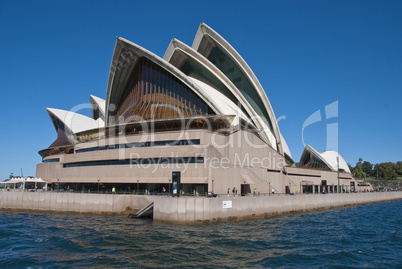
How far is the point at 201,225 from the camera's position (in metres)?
25.6

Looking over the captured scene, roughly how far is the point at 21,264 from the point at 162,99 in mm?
32464

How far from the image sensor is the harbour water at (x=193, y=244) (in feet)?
52.5

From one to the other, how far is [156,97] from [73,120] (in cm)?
2114

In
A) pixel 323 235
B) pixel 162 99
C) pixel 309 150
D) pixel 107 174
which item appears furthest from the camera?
pixel 309 150

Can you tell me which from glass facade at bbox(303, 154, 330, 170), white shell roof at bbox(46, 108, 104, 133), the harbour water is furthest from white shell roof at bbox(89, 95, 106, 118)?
glass facade at bbox(303, 154, 330, 170)

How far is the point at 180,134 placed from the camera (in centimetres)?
3619

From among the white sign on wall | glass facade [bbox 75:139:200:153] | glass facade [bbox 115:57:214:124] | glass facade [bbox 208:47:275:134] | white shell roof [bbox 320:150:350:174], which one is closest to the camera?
the white sign on wall

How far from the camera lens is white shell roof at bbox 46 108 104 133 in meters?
56.4

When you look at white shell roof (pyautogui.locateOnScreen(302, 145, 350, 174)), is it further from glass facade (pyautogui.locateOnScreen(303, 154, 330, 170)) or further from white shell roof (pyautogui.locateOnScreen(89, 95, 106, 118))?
white shell roof (pyautogui.locateOnScreen(89, 95, 106, 118))

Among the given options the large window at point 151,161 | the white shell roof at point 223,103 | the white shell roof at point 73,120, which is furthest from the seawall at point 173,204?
the white shell roof at point 73,120

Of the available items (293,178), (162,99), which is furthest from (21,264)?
(293,178)

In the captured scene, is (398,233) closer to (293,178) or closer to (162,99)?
(293,178)

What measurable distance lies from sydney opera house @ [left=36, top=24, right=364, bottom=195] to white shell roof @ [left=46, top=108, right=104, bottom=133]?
0.90 feet

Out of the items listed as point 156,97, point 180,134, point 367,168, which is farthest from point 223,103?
point 367,168
